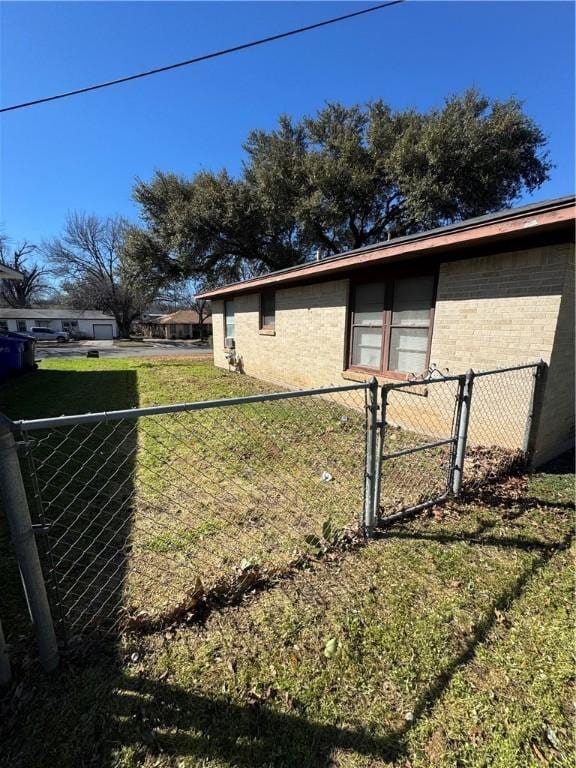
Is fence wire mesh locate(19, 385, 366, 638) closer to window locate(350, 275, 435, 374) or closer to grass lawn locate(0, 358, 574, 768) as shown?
grass lawn locate(0, 358, 574, 768)

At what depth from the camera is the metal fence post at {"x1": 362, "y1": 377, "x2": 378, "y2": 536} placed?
2527 millimetres

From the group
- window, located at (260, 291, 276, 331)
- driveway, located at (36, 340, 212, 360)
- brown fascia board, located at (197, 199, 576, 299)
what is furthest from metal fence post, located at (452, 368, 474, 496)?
driveway, located at (36, 340, 212, 360)

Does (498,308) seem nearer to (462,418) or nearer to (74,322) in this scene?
(462,418)

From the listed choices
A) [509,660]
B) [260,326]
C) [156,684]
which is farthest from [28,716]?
[260,326]

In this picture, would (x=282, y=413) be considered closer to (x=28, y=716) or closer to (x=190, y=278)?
(x=28, y=716)

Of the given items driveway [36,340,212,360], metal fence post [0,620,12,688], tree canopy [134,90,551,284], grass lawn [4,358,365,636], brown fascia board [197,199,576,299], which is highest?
tree canopy [134,90,551,284]

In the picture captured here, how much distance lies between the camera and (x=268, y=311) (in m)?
10.0

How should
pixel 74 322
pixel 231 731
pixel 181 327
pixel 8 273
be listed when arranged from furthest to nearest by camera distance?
pixel 181 327 → pixel 74 322 → pixel 8 273 → pixel 231 731

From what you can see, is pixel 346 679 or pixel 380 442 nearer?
pixel 346 679

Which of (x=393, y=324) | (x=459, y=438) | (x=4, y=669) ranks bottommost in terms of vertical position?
(x=4, y=669)

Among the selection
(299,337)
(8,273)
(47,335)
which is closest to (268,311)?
(299,337)

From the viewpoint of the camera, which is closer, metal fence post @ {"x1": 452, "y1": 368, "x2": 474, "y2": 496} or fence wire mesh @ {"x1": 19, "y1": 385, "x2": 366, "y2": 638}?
fence wire mesh @ {"x1": 19, "y1": 385, "x2": 366, "y2": 638}

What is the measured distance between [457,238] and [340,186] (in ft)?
47.9

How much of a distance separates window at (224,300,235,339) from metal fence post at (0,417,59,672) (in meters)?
11.2
